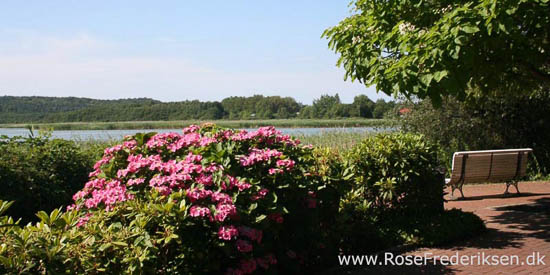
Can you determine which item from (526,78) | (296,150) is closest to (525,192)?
(526,78)

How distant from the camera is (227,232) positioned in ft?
12.8

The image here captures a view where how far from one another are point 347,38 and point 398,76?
88.9 inches

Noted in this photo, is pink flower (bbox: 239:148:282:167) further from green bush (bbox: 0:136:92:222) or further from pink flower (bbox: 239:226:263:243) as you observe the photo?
green bush (bbox: 0:136:92:222)

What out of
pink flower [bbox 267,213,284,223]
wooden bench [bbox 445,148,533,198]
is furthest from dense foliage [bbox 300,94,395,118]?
pink flower [bbox 267,213,284,223]

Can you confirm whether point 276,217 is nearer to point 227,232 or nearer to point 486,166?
point 227,232

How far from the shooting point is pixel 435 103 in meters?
6.46

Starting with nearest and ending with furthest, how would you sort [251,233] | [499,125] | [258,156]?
[251,233] < [258,156] < [499,125]

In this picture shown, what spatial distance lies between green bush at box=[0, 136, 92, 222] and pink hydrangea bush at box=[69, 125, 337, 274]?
1.48 metres

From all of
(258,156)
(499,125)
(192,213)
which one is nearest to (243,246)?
(192,213)

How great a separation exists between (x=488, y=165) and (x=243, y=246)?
742 centimetres

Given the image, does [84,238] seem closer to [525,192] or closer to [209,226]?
[209,226]

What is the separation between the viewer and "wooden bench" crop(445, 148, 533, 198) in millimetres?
9602

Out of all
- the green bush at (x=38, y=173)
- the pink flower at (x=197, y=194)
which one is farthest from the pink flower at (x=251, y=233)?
the green bush at (x=38, y=173)

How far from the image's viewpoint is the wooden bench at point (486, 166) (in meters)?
9.60
